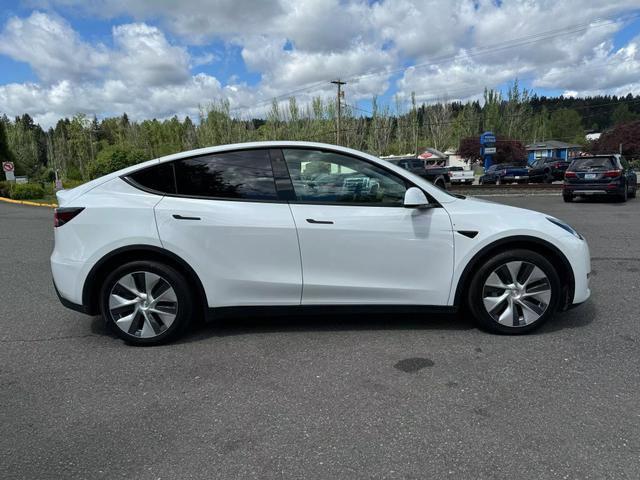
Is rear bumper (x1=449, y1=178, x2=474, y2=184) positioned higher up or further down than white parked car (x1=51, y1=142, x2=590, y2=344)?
further down

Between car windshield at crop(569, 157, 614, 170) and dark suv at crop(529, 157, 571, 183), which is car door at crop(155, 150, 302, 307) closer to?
car windshield at crop(569, 157, 614, 170)

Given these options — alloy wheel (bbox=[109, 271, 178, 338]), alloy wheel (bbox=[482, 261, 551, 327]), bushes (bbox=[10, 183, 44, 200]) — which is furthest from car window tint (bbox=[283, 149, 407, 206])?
bushes (bbox=[10, 183, 44, 200])

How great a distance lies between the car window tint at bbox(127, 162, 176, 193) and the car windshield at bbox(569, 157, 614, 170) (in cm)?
1495

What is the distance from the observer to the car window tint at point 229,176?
3.79m

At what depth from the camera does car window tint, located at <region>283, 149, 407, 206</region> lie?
12.4 ft

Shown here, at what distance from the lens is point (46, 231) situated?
439 inches

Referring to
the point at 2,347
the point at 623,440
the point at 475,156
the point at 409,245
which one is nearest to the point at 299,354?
the point at 409,245

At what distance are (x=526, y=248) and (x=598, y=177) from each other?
13.2 metres

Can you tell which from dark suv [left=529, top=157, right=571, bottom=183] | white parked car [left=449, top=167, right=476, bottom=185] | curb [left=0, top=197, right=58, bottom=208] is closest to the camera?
curb [left=0, top=197, right=58, bottom=208]

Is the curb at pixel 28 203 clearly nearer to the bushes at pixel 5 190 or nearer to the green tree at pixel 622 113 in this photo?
the bushes at pixel 5 190

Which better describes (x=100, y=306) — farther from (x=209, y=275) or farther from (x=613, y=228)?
(x=613, y=228)

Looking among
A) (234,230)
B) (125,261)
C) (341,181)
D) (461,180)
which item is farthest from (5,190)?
(461,180)

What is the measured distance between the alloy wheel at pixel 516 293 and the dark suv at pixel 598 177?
1311 cm

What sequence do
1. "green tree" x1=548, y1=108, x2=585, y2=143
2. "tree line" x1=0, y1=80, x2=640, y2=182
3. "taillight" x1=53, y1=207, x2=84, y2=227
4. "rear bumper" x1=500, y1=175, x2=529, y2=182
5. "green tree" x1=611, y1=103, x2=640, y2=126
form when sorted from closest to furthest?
"taillight" x1=53, y1=207, x2=84, y2=227, "rear bumper" x1=500, y1=175, x2=529, y2=182, "tree line" x1=0, y1=80, x2=640, y2=182, "green tree" x1=548, y1=108, x2=585, y2=143, "green tree" x1=611, y1=103, x2=640, y2=126
